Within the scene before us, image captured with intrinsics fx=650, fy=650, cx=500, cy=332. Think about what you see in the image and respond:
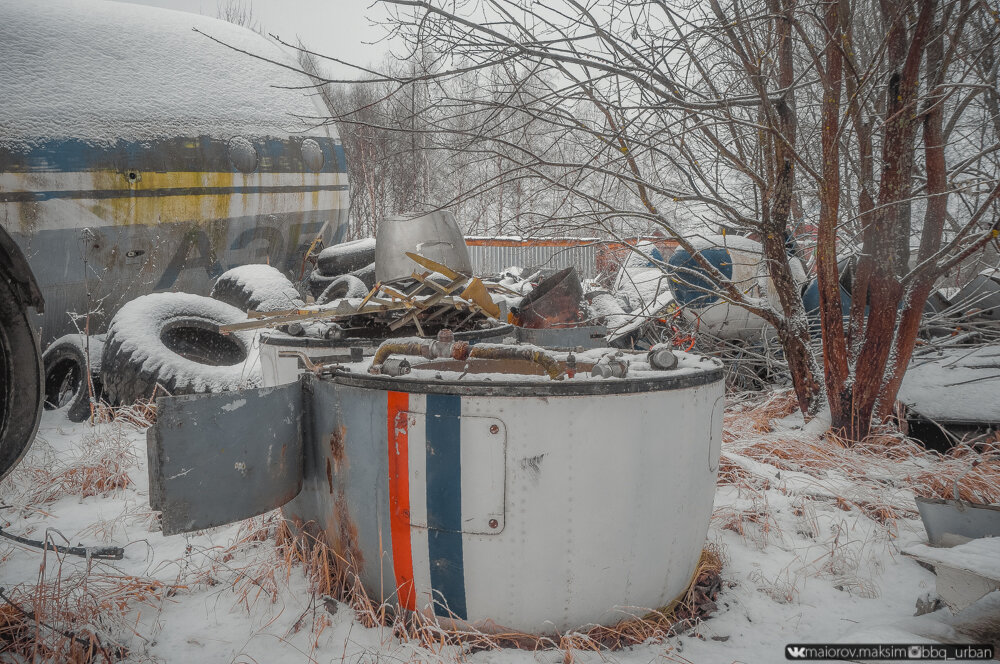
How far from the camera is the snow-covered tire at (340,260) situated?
29.5ft

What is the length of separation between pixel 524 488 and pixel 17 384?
188 cm

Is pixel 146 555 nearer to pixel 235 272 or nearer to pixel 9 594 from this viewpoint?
pixel 9 594

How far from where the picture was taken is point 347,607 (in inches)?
107

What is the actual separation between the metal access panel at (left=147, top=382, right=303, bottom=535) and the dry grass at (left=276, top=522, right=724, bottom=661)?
1.26 feet

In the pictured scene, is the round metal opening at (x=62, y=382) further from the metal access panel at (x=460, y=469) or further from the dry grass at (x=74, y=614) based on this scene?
the metal access panel at (x=460, y=469)

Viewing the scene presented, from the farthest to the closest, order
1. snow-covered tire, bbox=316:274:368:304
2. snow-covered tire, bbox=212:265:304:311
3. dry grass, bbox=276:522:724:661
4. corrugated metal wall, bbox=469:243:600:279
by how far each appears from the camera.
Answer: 1. corrugated metal wall, bbox=469:243:600:279
2. snow-covered tire, bbox=316:274:368:304
3. snow-covered tire, bbox=212:265:304:311
4. dry grass, bbox=276:522:724:661

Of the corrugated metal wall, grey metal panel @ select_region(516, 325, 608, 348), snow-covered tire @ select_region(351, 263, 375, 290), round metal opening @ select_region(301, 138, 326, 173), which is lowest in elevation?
grey metal panel @ select_region(516, 325, 608, 348)

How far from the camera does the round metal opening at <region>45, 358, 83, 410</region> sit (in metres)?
6.26

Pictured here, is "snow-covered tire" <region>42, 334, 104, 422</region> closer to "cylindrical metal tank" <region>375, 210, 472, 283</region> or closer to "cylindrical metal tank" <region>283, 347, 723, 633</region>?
"cylindrical metal tank" <region>375, 210, 472, 283</region>

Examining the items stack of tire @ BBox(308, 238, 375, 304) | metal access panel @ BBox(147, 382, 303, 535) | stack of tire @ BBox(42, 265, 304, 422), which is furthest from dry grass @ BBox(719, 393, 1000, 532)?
stack of tire @ BBox(308, 238, 375, 304)

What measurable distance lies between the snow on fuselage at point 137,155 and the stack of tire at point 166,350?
18.5 inches

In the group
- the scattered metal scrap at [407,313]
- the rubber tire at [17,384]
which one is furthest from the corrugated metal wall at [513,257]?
the rubber tire at [17,384]

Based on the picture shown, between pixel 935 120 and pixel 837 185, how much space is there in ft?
2.84

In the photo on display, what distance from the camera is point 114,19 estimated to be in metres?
7.63
